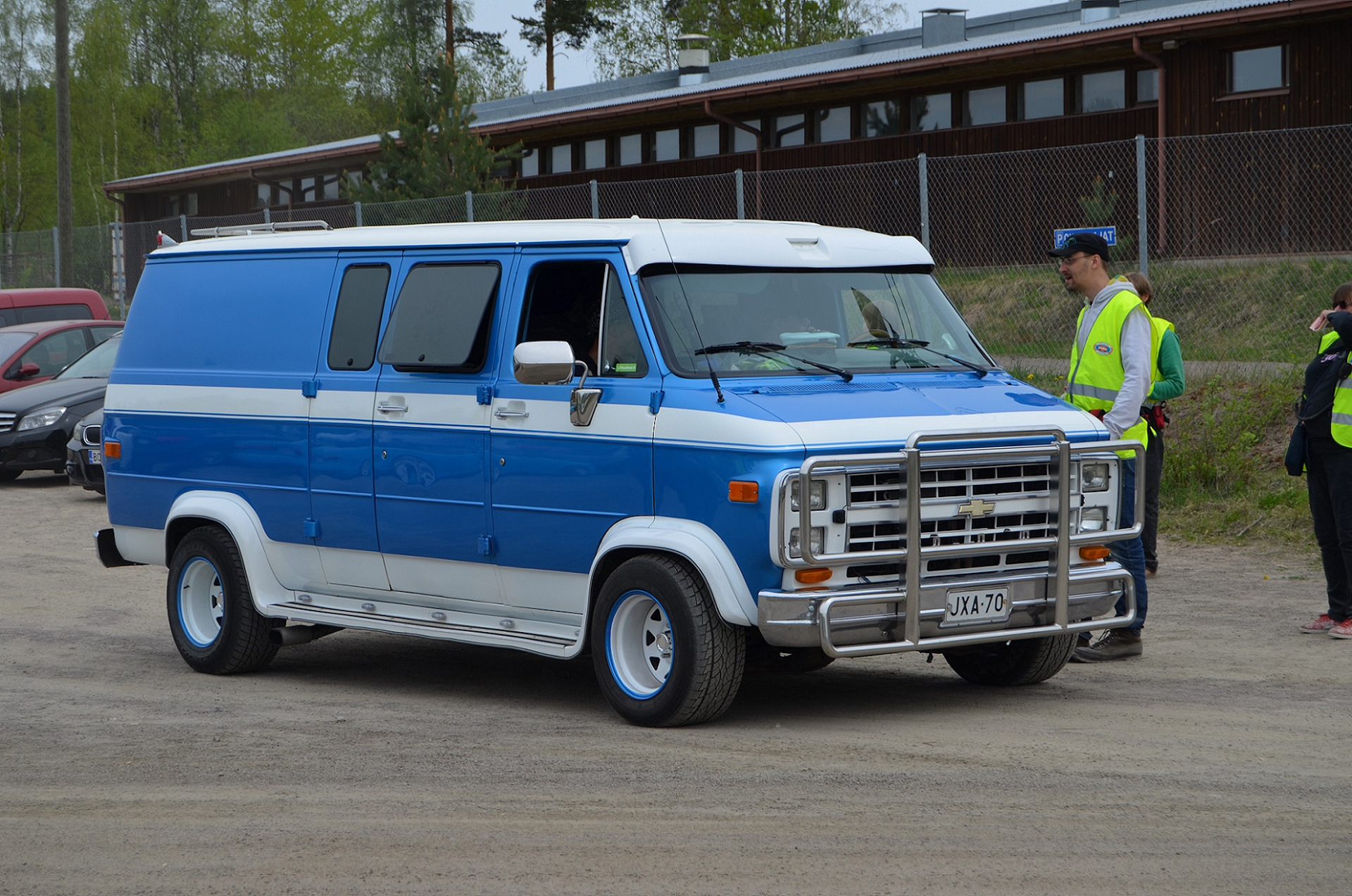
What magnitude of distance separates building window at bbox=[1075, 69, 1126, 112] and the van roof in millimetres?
18043

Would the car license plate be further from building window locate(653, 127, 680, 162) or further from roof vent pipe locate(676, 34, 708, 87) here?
roof vent pipe locate(676, 34, 708, 87)

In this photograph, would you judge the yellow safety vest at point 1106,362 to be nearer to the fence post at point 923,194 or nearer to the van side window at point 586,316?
the van side window at point 586,316

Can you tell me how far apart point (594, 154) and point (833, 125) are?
6746mm

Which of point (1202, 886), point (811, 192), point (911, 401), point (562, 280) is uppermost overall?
point (811, 192)

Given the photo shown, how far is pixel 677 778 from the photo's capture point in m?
6.23

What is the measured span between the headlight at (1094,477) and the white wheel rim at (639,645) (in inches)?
77.8

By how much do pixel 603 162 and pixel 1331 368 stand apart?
85.7 feet

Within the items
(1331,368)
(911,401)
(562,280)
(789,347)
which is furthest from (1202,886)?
(1331,368)

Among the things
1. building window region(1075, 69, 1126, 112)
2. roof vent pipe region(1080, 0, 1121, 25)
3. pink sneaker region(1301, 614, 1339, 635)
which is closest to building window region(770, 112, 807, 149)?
roof vent pipe region(1080, 0, 1121, 25)

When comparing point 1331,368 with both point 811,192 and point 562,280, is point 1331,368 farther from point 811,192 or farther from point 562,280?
point 811,192

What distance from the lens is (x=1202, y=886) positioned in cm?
491

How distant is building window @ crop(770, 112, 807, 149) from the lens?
29844 millimetres

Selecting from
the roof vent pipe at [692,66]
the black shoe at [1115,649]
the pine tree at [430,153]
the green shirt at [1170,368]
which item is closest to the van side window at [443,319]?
the black shoe at [1115,649]

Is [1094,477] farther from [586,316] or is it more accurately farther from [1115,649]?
[586,316]
